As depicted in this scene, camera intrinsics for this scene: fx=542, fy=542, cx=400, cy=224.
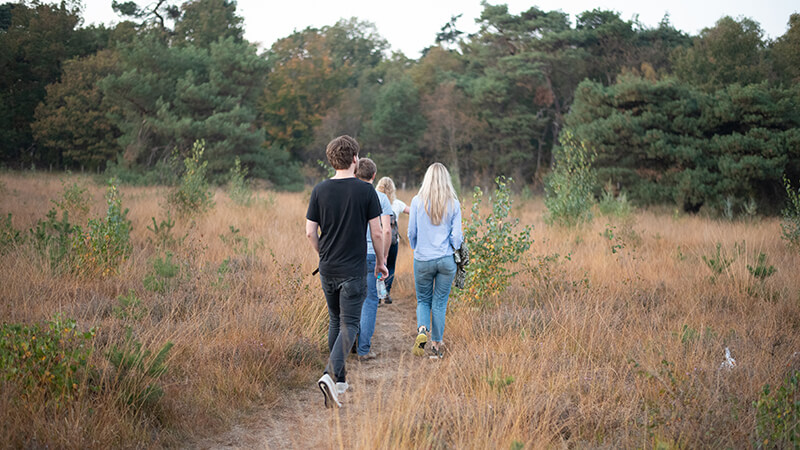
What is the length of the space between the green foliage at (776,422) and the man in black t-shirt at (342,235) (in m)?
2.67

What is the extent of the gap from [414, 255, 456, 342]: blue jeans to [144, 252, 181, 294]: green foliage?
296 centimetres

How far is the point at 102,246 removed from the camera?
21.7ft

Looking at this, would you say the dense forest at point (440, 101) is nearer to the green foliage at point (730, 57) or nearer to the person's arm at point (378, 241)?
the green foliage at point (730, 57)

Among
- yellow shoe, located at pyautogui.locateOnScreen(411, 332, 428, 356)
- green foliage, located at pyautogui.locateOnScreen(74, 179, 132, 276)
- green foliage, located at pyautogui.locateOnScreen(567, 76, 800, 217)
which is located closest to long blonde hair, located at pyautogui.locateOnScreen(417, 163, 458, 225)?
yellow shoe, located at pyautogui.locateOnScreen(411, 332, 428, 356)

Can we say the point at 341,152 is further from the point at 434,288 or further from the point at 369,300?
the point at 434,288

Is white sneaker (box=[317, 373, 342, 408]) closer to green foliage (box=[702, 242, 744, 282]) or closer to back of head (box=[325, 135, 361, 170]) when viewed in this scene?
back of head (box=[325, 135, 361, 170])

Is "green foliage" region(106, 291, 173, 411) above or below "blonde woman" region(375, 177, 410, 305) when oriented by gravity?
below

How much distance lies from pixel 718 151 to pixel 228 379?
2008 cm

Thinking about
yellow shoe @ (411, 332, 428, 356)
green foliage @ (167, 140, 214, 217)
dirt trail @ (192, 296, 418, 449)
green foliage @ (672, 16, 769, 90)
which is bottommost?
dirt trail @ (192, 296, 418, 449)

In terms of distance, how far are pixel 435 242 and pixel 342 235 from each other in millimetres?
1285

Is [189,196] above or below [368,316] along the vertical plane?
above

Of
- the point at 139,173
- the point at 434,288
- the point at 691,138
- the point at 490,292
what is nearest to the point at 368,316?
the point at 434,288

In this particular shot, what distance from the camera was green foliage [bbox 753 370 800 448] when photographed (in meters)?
3.09

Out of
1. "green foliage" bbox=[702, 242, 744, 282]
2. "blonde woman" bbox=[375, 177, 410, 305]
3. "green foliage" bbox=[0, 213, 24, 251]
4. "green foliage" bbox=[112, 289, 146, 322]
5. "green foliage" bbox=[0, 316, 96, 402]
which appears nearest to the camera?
"green foliage" bbox=[0, 316, 96, 402]
